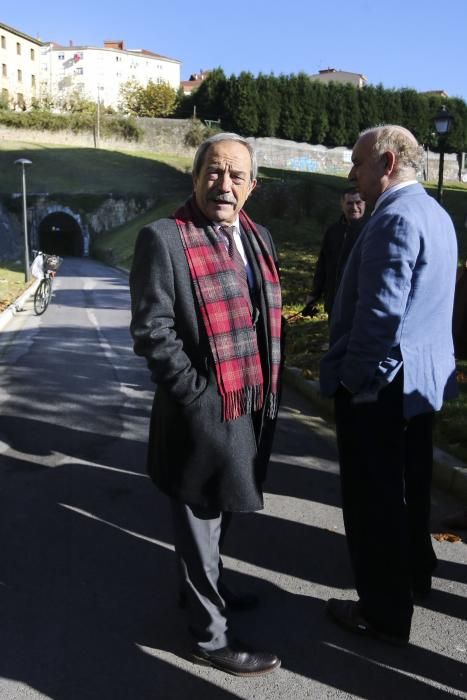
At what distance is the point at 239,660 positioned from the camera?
2695 mm

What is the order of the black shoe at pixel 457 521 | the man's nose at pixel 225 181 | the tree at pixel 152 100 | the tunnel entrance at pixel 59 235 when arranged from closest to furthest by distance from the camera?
1. the man's nose at pixel 225 181
2. the black shoe at pixel 457 521
3. the tunnel entrance at pixel 59 235
4. the tree at pixel 152 100

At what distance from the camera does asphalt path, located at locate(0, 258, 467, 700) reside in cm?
264

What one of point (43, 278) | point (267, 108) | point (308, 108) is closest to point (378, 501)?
point (43, 278)

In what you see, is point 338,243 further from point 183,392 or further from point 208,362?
point 183,392

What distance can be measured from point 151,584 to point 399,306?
1867 millimetres

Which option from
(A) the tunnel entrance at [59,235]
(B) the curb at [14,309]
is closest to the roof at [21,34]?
(A) the tunnel entrance at [59,235]

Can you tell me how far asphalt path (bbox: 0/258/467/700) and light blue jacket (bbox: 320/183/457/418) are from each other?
3.49 feet

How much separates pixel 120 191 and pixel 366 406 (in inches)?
1899

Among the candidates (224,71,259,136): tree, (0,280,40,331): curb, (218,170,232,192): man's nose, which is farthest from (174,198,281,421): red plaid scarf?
(224,71,259,136): tree

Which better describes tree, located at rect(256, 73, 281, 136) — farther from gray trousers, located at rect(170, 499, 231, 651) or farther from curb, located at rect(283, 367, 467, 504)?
gray trousers, located at rect(170, 499, 231, 651)

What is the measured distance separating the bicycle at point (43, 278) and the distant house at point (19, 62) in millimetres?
70178

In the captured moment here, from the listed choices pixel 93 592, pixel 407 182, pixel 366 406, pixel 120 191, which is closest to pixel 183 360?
pixel 366 406

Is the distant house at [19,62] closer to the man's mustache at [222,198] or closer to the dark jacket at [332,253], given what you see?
the dark jacket at [332,253]

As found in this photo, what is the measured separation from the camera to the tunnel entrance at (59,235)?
49516mm
